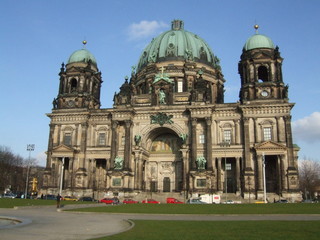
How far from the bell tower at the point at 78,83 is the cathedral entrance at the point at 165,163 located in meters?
15.1

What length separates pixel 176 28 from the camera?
81.5 m

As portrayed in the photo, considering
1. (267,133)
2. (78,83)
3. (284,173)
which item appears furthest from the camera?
(78,83)

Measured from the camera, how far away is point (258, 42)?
197 ft

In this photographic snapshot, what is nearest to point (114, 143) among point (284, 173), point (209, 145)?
point (209, 145)

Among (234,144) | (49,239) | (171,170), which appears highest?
(234,144)

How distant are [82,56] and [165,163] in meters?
27.0

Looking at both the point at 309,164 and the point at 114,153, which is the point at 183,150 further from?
the point at 309,164

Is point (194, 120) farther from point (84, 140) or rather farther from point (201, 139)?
point (84, 140)

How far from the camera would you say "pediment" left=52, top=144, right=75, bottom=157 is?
6047 cm

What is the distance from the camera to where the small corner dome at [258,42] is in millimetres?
59875

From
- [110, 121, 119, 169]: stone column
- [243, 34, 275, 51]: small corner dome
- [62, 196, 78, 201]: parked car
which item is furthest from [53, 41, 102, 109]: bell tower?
[243, 34, 275, 51]: small corner dome

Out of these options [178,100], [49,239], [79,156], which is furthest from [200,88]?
[49,239]

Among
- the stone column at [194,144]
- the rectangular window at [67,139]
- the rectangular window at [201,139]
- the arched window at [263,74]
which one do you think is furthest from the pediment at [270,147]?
the rectangular window at [67,139]

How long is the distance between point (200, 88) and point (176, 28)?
91.6 ft
